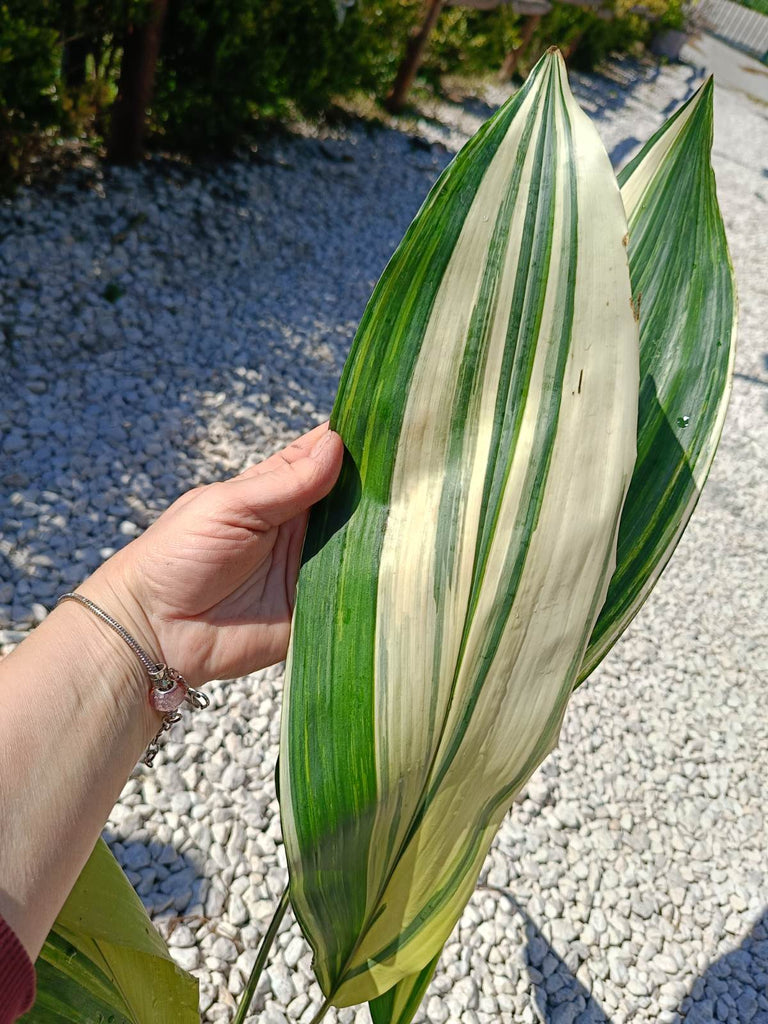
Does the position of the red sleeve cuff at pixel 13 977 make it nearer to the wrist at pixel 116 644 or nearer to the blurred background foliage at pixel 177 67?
the wrist at pixel 116 644

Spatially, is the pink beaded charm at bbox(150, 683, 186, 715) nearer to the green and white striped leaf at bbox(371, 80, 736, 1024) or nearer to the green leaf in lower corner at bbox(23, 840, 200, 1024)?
the green leaf in lower corner at bbox(23, 840, 200, 1024)

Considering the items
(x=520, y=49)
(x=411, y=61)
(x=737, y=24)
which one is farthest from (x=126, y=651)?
(x=737, y=24)

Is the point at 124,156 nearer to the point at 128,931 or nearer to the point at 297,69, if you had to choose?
the point at 297,69

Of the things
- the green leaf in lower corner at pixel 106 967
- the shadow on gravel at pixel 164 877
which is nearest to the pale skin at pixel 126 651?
the green leaf in lower corner at pixel 106 967

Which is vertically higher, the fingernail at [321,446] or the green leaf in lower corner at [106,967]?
the fingernail at [321,446]

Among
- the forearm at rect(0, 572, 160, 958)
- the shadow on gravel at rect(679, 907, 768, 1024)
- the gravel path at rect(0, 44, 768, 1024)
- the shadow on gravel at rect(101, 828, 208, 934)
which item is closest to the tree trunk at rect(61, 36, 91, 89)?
the gravel path at rect(0, 44, 768, 1024)
